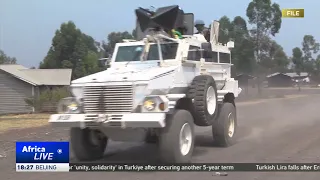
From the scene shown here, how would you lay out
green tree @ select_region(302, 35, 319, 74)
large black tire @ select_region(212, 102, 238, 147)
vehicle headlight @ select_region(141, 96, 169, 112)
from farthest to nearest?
green tree @ select_region(302, 35, 319, 74) → large black tire @ select_region(212, 102, 238, 147) → vehicle headlight @ select_region(141, 96, 169, 112)

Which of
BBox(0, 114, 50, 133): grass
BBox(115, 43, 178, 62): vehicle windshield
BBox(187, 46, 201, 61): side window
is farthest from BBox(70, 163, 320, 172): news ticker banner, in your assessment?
BBox(0, 114, 50, 133): grass

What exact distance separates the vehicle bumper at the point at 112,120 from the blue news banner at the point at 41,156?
87 centimetres

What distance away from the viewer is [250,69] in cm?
3888

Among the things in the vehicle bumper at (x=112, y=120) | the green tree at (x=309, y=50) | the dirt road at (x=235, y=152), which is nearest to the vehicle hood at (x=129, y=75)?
the vehicle bumper at (x=112, y=120)

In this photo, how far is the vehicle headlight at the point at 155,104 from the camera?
8.09 meters

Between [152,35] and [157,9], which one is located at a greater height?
[157,9]

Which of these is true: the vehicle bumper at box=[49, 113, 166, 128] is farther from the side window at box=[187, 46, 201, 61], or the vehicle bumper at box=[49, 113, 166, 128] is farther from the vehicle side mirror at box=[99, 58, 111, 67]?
the side window at box=[187, 46, 201, 61]

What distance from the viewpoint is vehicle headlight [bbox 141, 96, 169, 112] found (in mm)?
8086

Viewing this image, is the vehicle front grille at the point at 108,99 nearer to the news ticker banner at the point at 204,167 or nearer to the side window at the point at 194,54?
the news ticker banner at the point at 204,167

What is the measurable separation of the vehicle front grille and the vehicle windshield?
67.4 inches

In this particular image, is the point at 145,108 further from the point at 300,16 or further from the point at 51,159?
the point at 300,16

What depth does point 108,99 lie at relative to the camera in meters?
8.43
